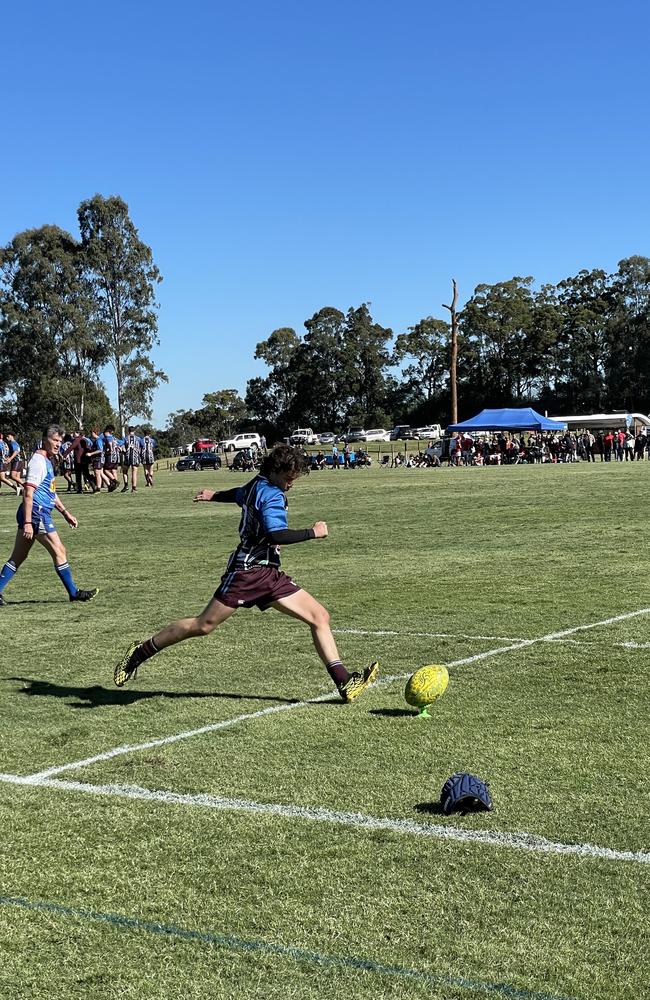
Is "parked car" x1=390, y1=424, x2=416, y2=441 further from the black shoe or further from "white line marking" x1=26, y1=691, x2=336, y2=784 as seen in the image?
"white line marking" x1=26, y1=691, x2=336, y2=784

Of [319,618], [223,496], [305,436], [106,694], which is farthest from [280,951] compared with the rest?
[305,436]

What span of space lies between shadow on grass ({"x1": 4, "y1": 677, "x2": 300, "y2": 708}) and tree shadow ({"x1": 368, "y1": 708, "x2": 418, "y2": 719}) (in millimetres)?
642

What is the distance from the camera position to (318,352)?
404 ft

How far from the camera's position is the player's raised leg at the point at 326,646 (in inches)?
316

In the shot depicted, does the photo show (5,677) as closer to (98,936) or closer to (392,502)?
(98,936)

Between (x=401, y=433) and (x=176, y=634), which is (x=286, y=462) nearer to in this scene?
(x=176, y=634)

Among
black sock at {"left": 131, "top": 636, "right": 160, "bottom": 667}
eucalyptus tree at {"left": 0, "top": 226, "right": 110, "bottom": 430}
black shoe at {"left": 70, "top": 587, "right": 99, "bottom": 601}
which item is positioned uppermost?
eucalyptus tree at {"left": 0, "top": 226, "right": 110, "bottom": 430}

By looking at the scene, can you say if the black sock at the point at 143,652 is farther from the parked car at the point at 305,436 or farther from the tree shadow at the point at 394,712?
the parked car at the point at 305,436

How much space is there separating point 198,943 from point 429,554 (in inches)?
543

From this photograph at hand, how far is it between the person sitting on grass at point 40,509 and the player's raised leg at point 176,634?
488 centimetres

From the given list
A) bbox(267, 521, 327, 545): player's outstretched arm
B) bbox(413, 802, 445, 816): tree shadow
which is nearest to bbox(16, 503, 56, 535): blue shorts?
bbox(267, 521, 327, 545): player's outstretched arm

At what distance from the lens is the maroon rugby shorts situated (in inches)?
314

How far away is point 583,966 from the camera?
13.1 ft

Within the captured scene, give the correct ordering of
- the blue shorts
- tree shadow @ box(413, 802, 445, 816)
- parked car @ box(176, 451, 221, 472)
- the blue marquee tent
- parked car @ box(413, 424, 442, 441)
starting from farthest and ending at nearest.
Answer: parked car @ box(413, 424, 442, 441)
parked car @ box(176, 451, 221, 472)
the blue marquee tent
the blue shorts
tree shadow @ box(413, 802, 445, 816)
